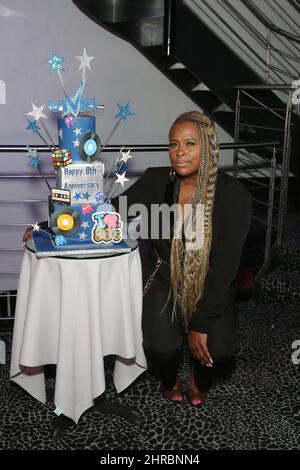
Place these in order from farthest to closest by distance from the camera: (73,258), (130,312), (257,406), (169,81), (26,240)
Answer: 1. (169,81)
2. (257,406)
3. (26,240)
4. (130,312)
5. (73,258)

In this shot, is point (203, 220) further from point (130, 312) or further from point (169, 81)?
point (169, 81)

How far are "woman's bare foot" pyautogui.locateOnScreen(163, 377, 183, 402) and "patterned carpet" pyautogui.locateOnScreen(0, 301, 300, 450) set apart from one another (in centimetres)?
3

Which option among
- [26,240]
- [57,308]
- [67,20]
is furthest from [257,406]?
[67,20]

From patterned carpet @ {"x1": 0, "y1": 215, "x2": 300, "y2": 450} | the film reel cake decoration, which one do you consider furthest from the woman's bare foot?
the film reel cake decoration

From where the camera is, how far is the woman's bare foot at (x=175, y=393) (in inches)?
94.7

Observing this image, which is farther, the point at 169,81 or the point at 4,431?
the point at 169,81

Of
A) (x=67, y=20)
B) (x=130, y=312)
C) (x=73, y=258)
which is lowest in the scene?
(x=130, y=312)

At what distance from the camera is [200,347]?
2.15 metres

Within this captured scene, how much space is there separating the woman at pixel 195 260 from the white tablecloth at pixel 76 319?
0.16 meters

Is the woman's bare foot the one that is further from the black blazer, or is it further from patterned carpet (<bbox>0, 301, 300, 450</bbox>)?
the black blazer

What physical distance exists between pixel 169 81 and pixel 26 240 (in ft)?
10.9

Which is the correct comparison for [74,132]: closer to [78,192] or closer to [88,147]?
A: [88,147]

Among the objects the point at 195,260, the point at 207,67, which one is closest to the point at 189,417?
the point at 195,260

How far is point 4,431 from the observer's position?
2.17 metres
